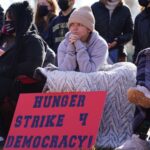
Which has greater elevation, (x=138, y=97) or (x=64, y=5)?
(x=138, y=97)

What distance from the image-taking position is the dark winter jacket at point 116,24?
10.7m

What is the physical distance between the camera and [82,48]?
29.5 ft

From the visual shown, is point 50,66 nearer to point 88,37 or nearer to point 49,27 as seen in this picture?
point 88,37

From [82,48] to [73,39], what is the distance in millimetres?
147

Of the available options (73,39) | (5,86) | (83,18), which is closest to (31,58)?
(5,86)

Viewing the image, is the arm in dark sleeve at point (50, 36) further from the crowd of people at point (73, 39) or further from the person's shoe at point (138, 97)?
the person's shoe at point (138, 97)

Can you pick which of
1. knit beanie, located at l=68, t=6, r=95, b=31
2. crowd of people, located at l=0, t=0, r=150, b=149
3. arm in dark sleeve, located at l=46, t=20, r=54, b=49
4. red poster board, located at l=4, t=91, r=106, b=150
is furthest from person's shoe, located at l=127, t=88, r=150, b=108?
arm in dark sleeve, located at l=46, t=20, r=54, b=49

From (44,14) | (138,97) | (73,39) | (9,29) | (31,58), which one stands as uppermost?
(138,97)

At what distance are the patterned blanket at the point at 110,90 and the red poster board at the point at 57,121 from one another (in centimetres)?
56

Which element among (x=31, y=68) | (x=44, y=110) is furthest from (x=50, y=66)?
(x=44, y=110)

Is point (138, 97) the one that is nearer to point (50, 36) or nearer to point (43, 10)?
point (50, 36)

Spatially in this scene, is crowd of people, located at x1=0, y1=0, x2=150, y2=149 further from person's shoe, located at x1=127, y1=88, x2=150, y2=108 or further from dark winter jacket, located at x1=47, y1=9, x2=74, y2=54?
person's shoe, located at x1=127, y1=88, x2=150, y2=108

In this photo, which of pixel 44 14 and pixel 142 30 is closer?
pixel 142 30

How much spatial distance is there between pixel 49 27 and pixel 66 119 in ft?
11.3
